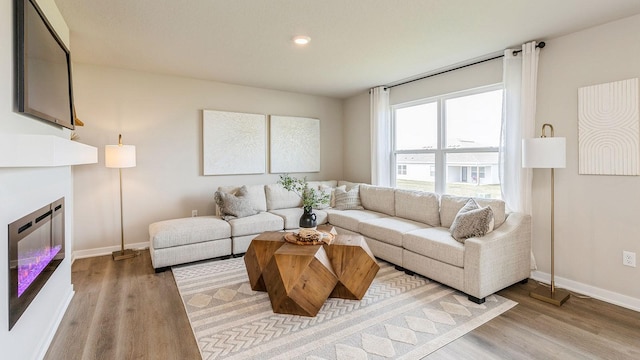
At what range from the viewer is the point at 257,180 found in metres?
5.16

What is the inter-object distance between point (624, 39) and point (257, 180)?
455 centimetres

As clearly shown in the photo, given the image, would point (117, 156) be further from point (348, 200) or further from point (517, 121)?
point (517, 121)

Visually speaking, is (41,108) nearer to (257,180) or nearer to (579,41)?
(257,180)

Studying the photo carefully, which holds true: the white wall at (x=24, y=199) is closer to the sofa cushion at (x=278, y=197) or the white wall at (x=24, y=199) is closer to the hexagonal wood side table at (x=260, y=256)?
the hexagonal wood side table at (x=260, y=256)

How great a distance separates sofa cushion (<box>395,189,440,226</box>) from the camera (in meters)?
3.72

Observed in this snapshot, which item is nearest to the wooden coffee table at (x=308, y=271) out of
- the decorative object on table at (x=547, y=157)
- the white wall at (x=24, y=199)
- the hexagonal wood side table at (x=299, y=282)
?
the hexagonal wood side table at (x=299, y=282)

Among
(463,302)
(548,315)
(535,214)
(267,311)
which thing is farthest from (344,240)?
(535,214)

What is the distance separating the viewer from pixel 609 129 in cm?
274

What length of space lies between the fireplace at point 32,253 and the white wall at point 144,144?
1.77m

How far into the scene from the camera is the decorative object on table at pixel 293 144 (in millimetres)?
5246

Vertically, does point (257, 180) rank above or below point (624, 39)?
below

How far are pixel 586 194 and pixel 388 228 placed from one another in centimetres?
187

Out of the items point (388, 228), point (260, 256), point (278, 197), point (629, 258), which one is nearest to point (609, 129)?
point (629, 258)

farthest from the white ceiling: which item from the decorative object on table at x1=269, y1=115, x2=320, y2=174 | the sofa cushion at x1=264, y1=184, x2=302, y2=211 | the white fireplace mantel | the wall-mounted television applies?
the sofa cushion at x1=264, y1=184, x2=302, y2=211
